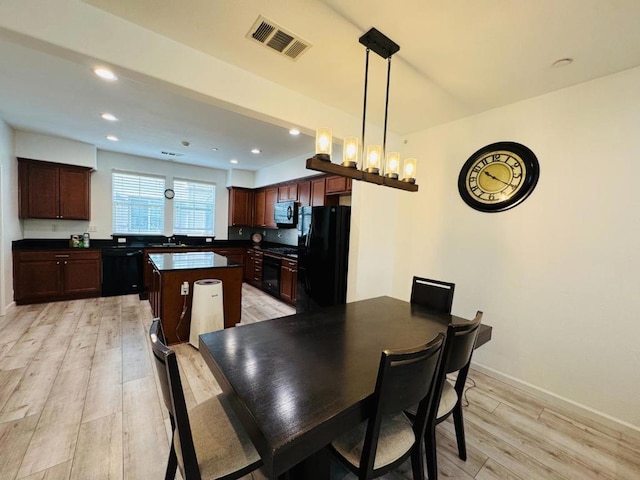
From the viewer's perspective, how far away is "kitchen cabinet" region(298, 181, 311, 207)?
4.68 m

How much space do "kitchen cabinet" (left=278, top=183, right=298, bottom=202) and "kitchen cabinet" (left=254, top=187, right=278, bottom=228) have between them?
23 centimetres

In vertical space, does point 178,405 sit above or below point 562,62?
below

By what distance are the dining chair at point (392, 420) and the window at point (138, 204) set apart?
19.9 feet

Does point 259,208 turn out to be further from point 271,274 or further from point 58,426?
point 58,426

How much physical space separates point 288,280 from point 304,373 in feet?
11.5

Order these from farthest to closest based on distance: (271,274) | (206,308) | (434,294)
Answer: (271,274) → (206,308) → (434,294)

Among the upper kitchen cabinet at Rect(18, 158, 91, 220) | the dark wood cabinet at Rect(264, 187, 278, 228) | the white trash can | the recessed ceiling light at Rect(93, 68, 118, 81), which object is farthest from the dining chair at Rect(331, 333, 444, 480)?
the upper kitchen cabinet at Rect(18, 158, 91, 220)

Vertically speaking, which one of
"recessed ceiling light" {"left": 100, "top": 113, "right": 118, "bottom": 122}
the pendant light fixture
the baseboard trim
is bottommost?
the baseboard trim

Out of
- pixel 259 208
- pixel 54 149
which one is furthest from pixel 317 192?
pixel 54 149

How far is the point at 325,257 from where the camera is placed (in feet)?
11.8

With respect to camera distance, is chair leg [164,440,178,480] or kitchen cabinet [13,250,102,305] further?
kitchen cabinet [13,250,102,305]

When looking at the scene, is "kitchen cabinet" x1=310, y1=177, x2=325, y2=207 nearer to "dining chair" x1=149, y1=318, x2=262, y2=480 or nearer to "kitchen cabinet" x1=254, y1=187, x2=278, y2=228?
"kitchen cabinet" x1=254, y1=187, x2=278, y2=228

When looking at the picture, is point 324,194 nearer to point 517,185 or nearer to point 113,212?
point 517,185

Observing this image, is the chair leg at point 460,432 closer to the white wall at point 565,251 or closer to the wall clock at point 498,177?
the white wall at point 565,251
